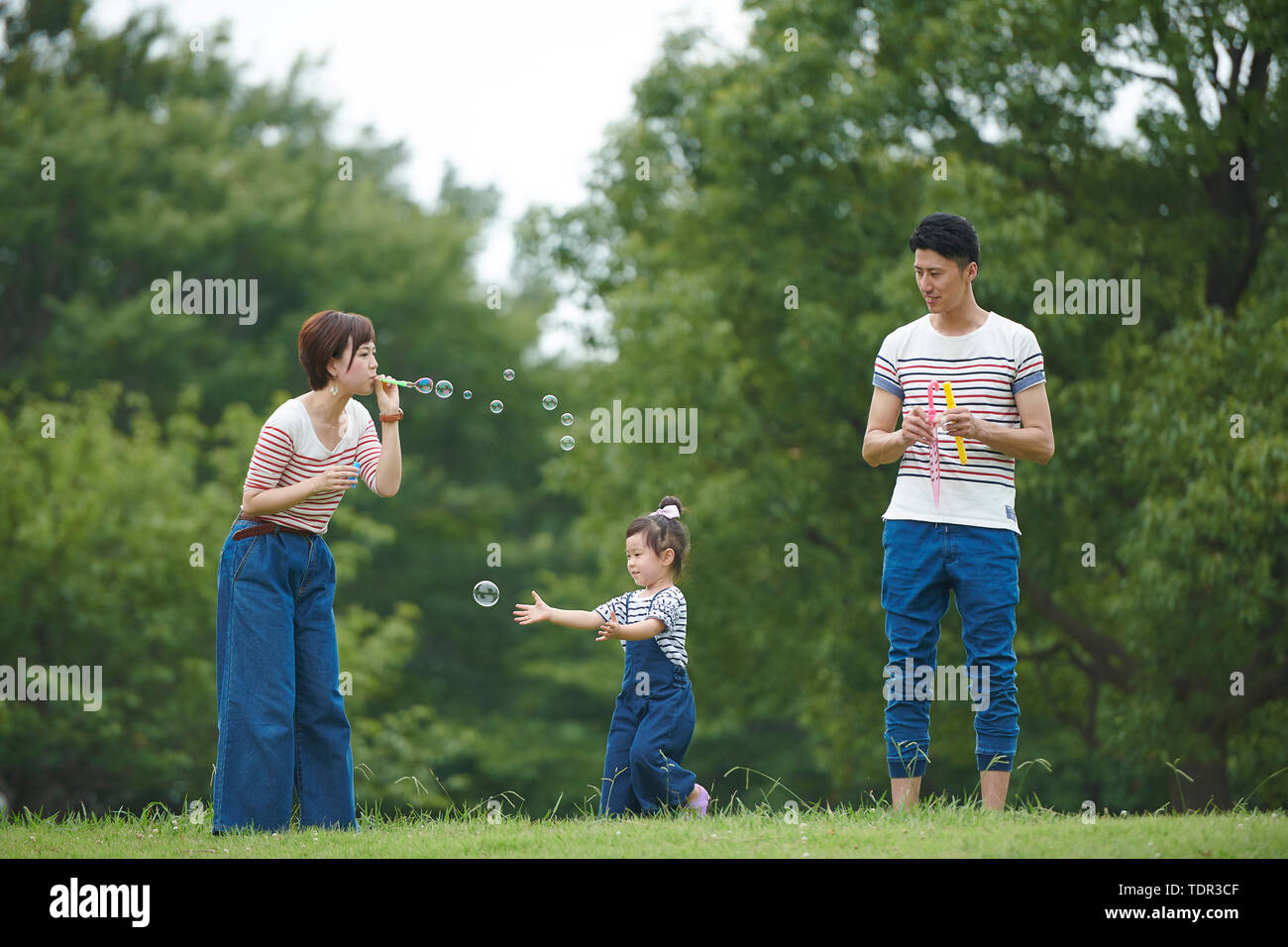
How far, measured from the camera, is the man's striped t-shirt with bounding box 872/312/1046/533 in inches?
206

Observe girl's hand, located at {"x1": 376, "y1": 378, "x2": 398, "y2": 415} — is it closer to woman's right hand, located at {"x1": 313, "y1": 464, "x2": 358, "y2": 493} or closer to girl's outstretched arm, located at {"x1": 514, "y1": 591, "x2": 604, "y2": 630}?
woman's right hand, located at {"x1": 313, "y1": 464, "x2": 358, "y2": 493}

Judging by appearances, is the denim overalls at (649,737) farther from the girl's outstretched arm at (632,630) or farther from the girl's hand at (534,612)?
the girl's hand at (534,612)

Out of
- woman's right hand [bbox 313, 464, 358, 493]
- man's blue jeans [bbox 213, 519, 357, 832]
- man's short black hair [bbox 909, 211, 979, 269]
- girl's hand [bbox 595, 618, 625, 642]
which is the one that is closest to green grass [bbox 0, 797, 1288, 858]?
man's blue jeans [bbox 213, 519, 357, 832]

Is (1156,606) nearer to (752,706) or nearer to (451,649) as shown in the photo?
(752,706)

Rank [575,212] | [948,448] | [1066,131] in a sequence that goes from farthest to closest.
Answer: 1. [575,212]
2. [1066,131]
3. [948,448]

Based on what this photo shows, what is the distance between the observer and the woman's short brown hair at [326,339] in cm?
543

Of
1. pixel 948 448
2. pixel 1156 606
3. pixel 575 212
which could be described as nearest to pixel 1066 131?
pixel 1156 606

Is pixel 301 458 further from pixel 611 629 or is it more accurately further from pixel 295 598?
pixel 611 629

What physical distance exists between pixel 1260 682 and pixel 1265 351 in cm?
329

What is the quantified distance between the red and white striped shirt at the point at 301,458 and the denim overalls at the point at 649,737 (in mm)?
1423

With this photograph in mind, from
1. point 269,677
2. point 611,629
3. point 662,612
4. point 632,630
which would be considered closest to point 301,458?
point 269,677

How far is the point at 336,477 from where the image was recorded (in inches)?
208
